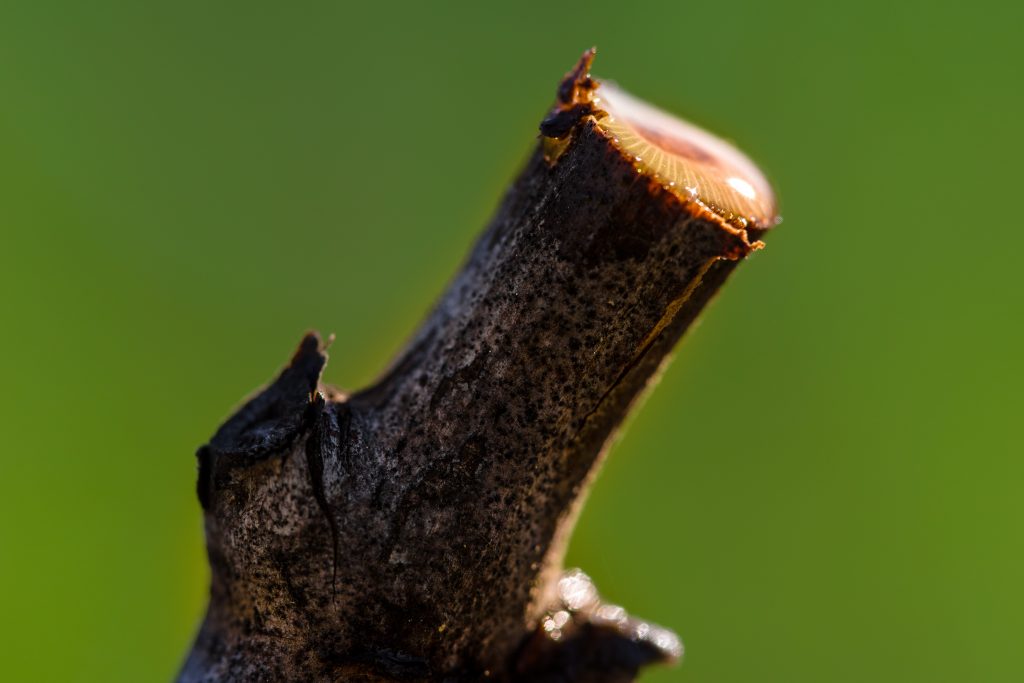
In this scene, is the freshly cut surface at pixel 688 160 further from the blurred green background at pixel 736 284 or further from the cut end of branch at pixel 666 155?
the blurred green background at pixel 736 284

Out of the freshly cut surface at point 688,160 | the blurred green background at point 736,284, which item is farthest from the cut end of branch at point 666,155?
the blurred green background at point 736,284

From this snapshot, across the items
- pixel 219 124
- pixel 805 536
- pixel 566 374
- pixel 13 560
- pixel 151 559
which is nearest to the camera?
pixel 566 374

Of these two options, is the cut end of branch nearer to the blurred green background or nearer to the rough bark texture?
the rough bark texture

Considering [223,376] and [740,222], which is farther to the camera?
[223,376]

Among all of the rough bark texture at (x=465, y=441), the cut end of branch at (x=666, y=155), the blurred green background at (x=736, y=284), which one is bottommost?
the rough bark texture at (x=465, y=441)

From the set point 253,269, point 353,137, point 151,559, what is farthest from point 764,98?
point 151,559

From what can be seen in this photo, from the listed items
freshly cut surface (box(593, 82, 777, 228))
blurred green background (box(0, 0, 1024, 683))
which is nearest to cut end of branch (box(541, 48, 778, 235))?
freshly cut surface (box(593, 82, 777, 228))

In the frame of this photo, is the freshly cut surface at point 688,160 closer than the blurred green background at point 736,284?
Yes

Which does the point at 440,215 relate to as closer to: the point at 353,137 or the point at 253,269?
the point at 353,137

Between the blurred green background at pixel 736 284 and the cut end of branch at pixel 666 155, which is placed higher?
the blurred green background at pixel 736 284
